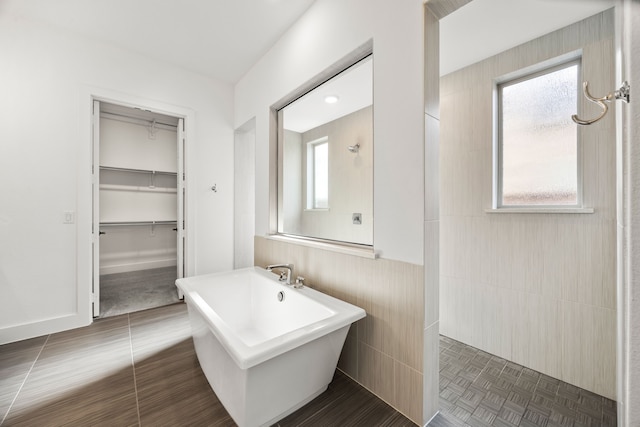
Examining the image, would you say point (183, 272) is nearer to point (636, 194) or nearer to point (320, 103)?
point (320, 103)

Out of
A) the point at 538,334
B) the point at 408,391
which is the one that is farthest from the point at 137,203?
the point at 538,334

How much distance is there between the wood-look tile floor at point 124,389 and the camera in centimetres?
133

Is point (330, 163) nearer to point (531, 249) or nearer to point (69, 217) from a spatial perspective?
point (531, 249)

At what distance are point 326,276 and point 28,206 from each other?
2.65 m

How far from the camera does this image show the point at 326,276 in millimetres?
1857

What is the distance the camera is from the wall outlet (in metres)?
2.36

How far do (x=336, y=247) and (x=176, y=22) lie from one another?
2419 mm

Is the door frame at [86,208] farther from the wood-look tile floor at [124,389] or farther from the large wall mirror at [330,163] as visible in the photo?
the large wall mirror at [330,163]

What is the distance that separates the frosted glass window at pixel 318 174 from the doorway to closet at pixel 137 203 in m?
1.82

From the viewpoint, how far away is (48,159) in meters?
2.29

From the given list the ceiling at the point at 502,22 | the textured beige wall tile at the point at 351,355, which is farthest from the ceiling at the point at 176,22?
the textured beige wall tile at the point at 351,355

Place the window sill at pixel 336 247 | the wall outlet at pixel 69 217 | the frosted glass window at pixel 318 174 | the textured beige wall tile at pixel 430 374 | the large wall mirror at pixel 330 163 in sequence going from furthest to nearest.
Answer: the frosted glass window at pixel 318 174 → the large wall mirror at pixel 330 163 → the wall outlet at pixel 69 217 → the window sill at pixel 336 247 → the textured beige wall tile at pixel 430 374

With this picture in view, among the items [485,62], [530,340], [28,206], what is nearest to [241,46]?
[485,62]

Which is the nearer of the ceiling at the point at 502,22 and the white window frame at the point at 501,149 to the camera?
the ceiling at the point at 502,22
